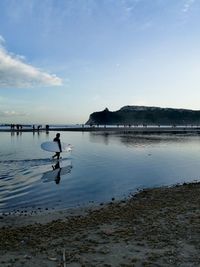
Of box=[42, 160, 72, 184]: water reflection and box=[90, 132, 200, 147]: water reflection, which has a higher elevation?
box=[90, 132, 200, 147]: water reflection

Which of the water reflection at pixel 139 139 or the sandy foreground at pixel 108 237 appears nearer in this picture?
the sandy foreground at pixel 108 237

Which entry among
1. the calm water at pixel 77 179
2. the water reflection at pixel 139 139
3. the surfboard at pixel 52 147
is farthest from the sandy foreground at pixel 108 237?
the water reflection at pixel 139 139

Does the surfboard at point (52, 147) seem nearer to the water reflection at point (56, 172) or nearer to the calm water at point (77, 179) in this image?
the calm water at point (77, 179)

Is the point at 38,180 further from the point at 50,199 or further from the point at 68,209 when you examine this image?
the point at 68,209

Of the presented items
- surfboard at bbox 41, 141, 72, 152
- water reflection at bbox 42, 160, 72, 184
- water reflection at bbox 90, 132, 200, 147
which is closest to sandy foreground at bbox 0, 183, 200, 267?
water reflection at bbox 42, 160, 72, 184

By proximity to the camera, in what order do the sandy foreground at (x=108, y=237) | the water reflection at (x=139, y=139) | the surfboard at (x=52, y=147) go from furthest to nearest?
the water reflection at (x=139, y=139) < the surfboard at (x=52, y=147) < the sandy foreground at (x=108, y=237)

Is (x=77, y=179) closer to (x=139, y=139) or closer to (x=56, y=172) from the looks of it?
(x=56, y=172)

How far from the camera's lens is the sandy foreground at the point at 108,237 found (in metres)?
9.01

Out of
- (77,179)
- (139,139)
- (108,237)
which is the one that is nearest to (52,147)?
(77,179)

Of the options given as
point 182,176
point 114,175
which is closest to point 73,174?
point 114,175

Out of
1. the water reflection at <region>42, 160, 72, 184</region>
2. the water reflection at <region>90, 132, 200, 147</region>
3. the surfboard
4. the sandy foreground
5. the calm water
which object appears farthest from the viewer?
the water reflection at <region>90, 132, 200, 147</region>

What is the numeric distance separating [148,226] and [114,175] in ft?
47.0

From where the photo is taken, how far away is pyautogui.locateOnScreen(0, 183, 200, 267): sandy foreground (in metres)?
9.01

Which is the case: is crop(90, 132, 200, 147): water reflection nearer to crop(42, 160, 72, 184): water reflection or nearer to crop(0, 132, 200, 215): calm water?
crop(0, 132, 200, 215): calm water
